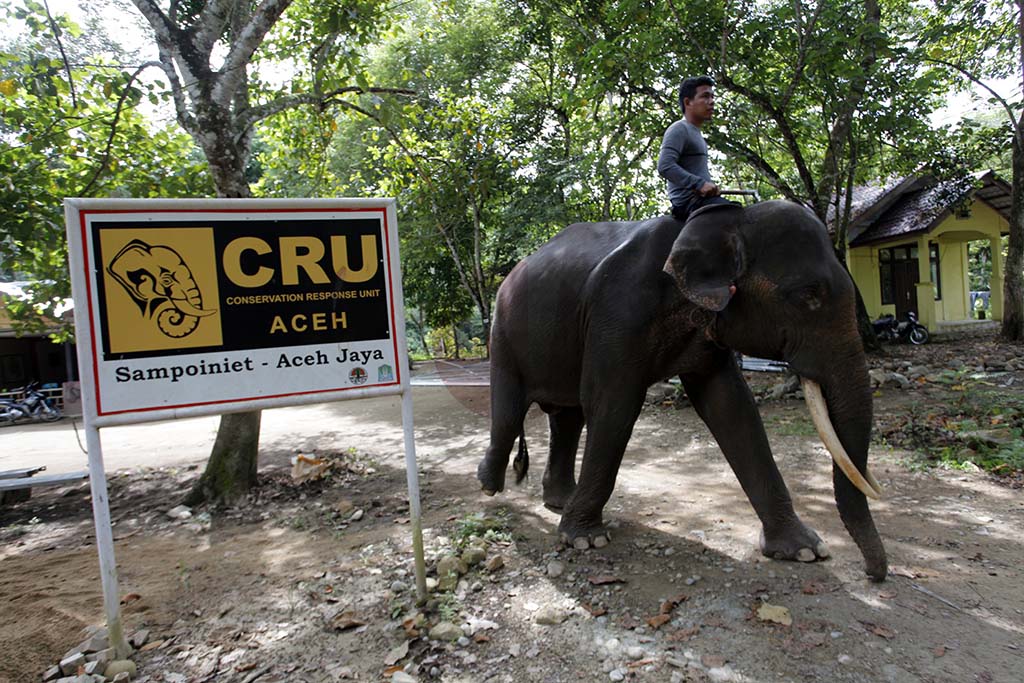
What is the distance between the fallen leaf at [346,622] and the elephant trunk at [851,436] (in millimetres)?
2452

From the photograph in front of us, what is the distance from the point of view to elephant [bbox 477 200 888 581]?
320 cm

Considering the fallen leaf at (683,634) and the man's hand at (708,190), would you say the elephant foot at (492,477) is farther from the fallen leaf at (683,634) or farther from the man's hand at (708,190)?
the man's hand at (708,190)

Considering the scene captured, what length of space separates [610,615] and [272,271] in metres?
2.49

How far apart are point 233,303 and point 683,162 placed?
2794 millimetres

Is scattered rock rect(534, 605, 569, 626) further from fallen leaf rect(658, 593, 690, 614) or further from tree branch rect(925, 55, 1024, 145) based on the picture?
tree branch rect(925, 55, 1024, 145)

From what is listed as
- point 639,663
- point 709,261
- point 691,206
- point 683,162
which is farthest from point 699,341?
point 639,663

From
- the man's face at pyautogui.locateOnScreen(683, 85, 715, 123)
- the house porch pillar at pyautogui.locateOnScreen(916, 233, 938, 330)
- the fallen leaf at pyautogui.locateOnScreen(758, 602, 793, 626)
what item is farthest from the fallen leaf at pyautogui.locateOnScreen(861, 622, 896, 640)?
the house porch pillar at pyautogui.locateOnScreen(916, 233, 938, 330)

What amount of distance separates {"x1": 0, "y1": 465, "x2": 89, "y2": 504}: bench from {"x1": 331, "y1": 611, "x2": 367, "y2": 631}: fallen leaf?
13.6 ft

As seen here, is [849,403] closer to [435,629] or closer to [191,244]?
[435,629]

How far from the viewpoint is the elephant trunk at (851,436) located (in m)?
3.10

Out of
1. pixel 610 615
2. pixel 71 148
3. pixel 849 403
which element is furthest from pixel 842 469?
pixel 71 148

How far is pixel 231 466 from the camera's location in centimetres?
597

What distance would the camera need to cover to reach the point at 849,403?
313 centimetres

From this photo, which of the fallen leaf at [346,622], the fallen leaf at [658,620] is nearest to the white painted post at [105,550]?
the fallen leaf at [346,622]
